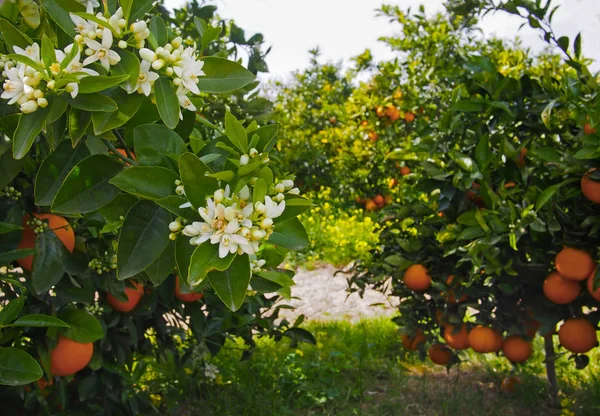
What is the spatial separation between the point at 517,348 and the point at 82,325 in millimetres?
1603

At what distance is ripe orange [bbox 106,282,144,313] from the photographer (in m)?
1.60

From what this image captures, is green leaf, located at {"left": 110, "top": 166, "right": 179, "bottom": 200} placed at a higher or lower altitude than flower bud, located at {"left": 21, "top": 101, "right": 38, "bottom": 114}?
lower

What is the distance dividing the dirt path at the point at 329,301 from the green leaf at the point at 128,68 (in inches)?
130

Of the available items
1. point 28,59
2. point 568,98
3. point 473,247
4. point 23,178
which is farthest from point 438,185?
point 28,59

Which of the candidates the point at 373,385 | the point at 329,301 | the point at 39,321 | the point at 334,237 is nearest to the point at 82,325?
the point at 39,321

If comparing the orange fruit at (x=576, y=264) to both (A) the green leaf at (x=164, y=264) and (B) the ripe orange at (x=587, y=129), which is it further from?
(A) the green leaf at (x=164, y=264)

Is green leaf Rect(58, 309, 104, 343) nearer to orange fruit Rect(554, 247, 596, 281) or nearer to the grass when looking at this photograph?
the grass

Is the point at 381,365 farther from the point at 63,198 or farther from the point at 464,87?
the point at 63,198

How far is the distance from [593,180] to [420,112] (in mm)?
2639

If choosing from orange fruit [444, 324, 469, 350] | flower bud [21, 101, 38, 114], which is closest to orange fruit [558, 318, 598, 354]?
orange fruit [444, 324, 469, 350]

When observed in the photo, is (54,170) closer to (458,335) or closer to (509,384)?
(458,335)

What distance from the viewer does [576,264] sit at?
1.75 meters

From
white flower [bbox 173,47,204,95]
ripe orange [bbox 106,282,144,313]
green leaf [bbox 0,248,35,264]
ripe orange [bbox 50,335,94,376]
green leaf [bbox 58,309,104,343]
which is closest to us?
white flower [bbox 173,47,204,95]

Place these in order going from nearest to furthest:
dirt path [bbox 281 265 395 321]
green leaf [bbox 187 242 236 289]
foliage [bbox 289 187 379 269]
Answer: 1. green leaf [bbox 187 242 236 289]
2. dirt path [bbox 281 265 395 321]
3. foliage [bbox 289 187 379 269]
